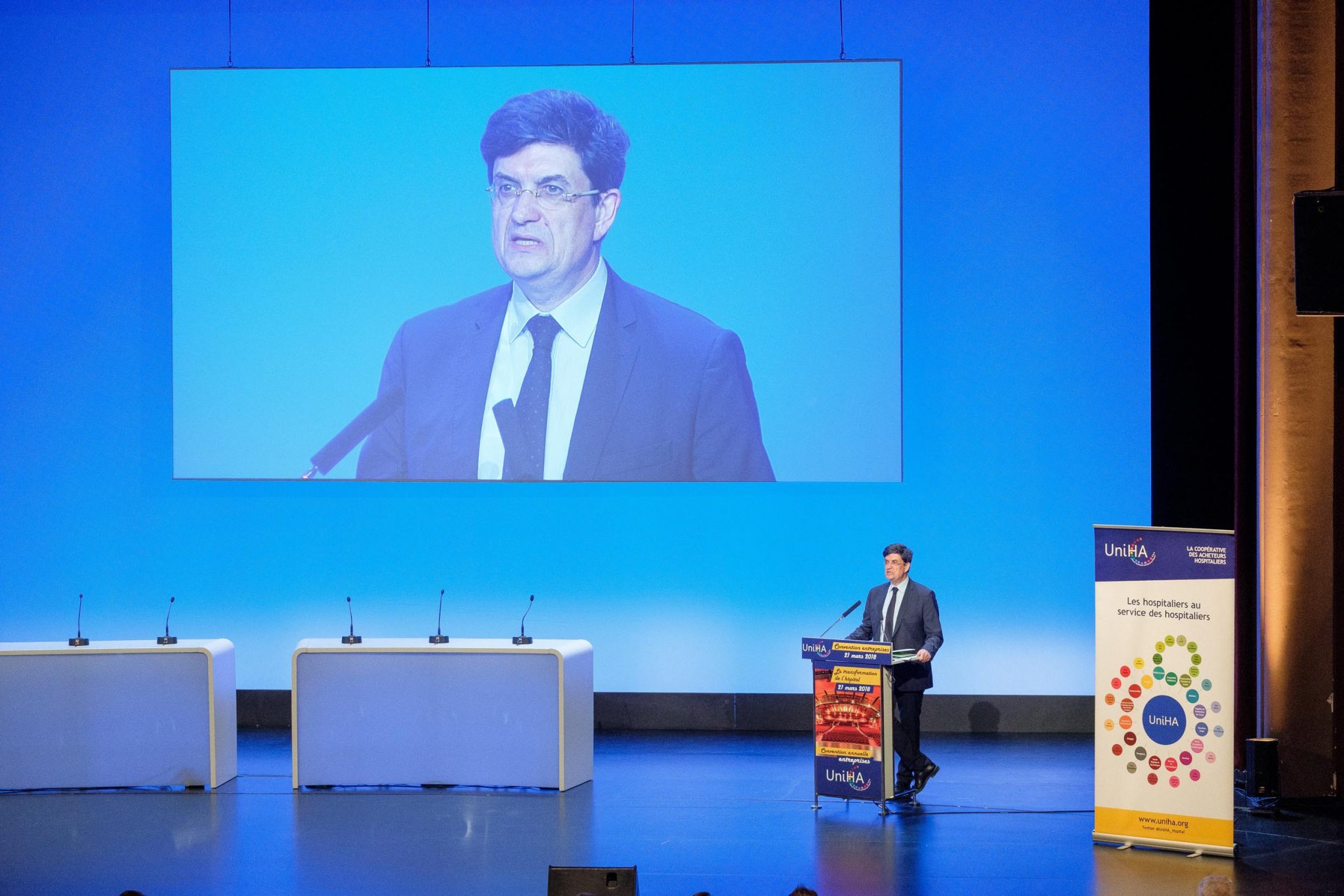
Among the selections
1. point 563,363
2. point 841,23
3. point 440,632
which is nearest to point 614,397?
point 563,363

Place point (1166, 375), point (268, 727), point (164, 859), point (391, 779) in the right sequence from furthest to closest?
point (268, 727) < point (1166, 375) < point (391, 779) < point (164, 859)

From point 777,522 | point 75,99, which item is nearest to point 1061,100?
point 777,522

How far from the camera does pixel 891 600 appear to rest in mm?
7438

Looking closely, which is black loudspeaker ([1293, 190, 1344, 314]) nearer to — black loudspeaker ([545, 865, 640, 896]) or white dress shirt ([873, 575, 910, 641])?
white dress shirt ([873, 575, 910, 641])

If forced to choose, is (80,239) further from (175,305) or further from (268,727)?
(268,727)

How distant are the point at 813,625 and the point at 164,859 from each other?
15.8 feet

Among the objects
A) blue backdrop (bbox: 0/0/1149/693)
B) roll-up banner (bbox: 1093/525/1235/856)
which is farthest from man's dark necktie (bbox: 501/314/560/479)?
roll-up banner (bbox: 1093/525/1235/856)

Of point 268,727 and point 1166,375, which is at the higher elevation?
point 1166,375

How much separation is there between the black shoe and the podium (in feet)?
0.55

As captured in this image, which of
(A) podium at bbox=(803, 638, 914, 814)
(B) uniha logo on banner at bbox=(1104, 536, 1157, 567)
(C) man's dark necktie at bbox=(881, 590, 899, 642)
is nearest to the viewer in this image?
(B) uniha logo on banner at bbox=(1104, 536, 1157, 567)

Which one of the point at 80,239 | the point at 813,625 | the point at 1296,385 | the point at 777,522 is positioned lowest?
the point at 813,625

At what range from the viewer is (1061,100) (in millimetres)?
9188

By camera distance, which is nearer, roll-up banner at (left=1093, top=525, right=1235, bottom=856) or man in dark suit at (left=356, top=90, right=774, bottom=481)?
roll-up banner at (left=1093, top=525, right=1235, bottom=856)

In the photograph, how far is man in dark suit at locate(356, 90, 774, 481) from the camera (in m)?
8.95
